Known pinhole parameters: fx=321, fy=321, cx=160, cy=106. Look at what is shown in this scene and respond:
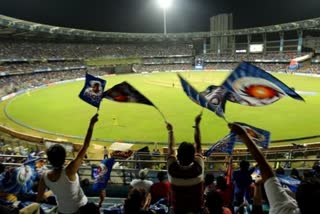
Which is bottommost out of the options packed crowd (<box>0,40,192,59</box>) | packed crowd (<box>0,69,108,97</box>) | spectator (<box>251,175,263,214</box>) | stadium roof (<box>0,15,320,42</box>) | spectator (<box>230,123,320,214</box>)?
packed crowd (<box>0,69,108,97</box>)

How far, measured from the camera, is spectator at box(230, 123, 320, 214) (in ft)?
7.65

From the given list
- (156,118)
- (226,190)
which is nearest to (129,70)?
(156,118)

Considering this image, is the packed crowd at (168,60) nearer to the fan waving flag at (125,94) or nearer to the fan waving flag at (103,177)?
the fan waving flag at (125,94)

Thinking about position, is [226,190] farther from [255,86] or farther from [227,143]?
[227,143]

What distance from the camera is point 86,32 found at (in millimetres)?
81625

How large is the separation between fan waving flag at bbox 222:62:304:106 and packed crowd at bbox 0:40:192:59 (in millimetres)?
64277

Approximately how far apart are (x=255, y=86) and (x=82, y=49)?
8953 centimetres

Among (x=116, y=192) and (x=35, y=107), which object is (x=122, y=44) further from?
(x=116, y=192)

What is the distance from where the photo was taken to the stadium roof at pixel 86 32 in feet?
193

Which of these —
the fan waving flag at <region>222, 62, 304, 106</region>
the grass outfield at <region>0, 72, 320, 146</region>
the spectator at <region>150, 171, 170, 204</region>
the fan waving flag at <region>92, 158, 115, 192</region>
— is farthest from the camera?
the grass outfield at <region>0, 72, 320, 146</region>

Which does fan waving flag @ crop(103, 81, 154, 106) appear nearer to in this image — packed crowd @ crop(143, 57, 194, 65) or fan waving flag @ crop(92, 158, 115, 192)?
fan waving flag @ crop(92, 158, 115, 192)

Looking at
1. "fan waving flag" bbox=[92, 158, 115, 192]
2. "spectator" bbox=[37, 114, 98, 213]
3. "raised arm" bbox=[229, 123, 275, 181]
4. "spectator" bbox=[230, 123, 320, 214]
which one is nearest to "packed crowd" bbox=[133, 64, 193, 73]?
"fan waving flag" bbox=[92, 158, 115, 192]

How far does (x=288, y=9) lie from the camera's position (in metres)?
94.1

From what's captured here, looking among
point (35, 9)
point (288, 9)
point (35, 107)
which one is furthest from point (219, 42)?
point (35, 107)
